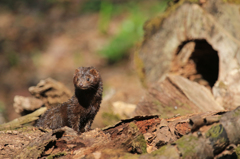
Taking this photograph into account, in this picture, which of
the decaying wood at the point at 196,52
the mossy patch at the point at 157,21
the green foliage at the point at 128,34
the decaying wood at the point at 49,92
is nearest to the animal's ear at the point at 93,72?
the decaying wood at the point at 196,52

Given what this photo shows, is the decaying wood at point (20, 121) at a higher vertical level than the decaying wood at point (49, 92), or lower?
lower

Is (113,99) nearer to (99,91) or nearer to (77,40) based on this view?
(99,91)

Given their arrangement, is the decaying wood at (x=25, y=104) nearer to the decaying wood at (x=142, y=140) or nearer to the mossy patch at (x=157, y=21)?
the decaying wood at (x=142, y=140)

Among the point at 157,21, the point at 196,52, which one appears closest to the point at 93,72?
the point at 157,21

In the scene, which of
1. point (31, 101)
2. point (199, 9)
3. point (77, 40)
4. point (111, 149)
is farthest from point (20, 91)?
point (111, 149)

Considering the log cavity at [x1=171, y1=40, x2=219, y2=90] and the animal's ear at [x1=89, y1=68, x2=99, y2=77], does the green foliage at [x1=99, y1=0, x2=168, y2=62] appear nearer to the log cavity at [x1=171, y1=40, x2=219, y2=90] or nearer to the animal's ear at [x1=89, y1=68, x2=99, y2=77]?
the log cavity at [x1=171, y1=40, x2=219, y2=90]

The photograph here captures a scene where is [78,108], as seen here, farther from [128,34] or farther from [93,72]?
[128,34]
